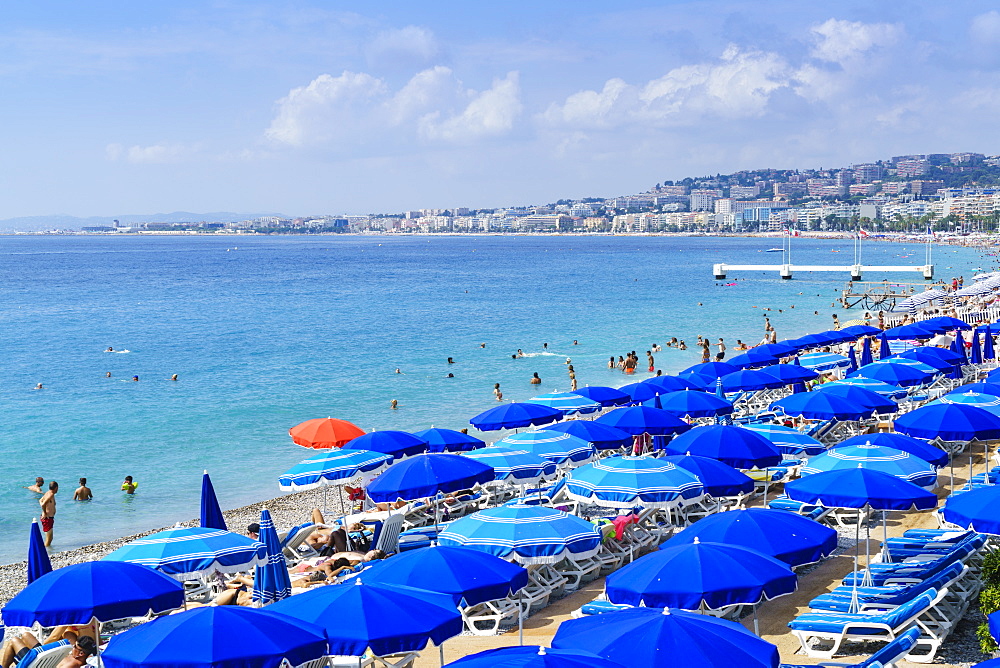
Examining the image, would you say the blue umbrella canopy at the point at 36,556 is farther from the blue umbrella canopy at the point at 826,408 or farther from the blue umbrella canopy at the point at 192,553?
the blue umbrella canopy at the point at 826,408

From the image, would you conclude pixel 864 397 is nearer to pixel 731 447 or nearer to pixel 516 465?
pixel 731 447

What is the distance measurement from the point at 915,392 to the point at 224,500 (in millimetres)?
14343

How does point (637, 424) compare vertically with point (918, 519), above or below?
above

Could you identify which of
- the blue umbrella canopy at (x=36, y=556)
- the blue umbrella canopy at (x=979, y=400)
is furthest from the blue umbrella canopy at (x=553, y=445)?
the blue umbrella canopy at (x=36, y=556)

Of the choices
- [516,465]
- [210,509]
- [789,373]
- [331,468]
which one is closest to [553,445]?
[516,465]

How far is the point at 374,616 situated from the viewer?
21.6 ft

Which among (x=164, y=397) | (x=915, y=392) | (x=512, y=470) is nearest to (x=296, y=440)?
(x=512, y=470)

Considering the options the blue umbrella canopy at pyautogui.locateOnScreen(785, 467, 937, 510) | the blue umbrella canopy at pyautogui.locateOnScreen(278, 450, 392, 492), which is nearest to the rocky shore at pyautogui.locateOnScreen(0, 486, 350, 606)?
the blue umbrella canopy at pyautogui.locateOnScreen(278, 450, 392, 492)

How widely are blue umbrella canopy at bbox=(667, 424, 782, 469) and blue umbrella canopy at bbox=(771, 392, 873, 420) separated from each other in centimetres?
277

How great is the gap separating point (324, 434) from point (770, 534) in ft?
29.8

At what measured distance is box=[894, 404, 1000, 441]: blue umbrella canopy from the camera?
40.9 ft

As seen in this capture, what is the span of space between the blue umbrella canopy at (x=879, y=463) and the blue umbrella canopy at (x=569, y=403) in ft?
20.6

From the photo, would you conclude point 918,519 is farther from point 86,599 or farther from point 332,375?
point 332,375

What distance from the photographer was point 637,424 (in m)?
15.0
